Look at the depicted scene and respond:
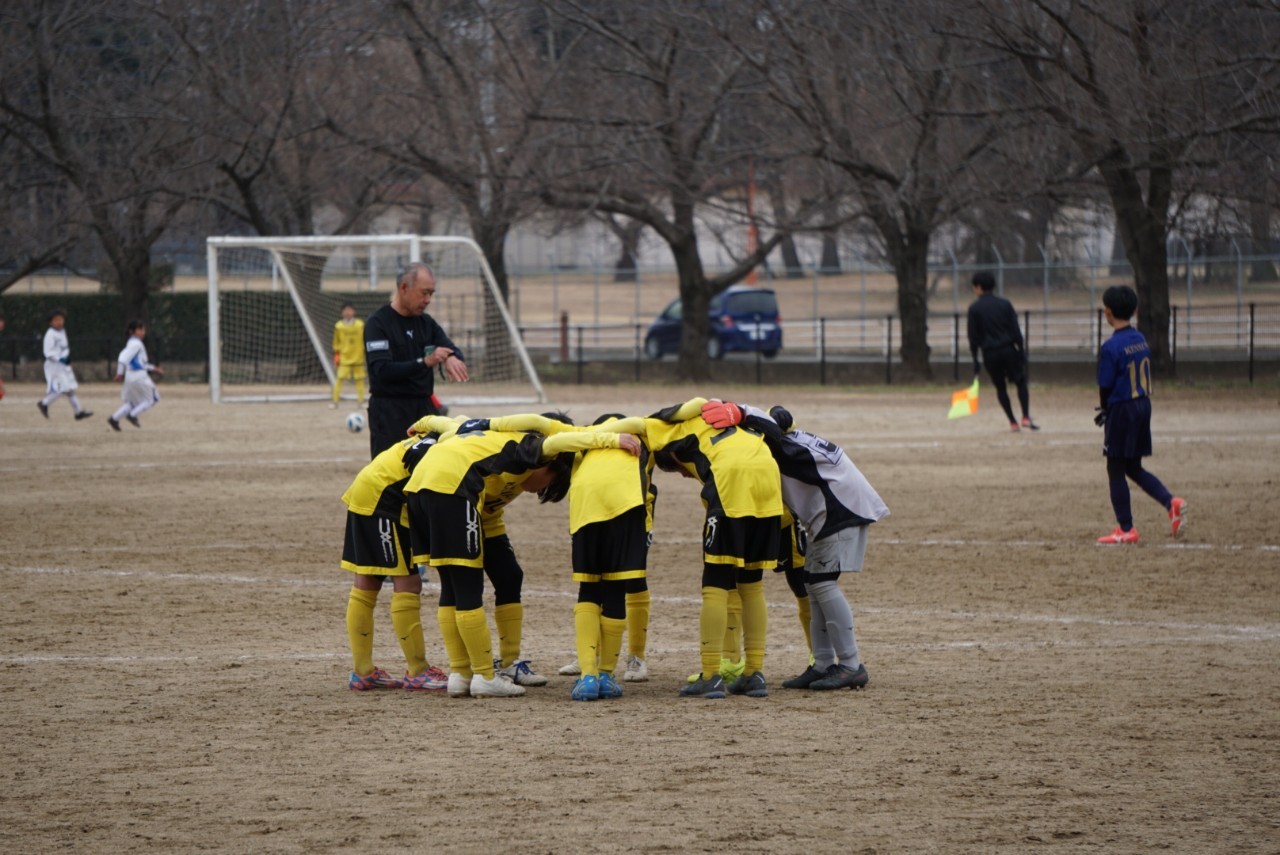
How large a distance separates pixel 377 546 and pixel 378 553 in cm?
3

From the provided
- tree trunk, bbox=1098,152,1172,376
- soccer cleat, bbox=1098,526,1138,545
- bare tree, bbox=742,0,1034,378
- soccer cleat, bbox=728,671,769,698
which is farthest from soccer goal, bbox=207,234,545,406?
soccer cleat, bbox=728,671,769,698

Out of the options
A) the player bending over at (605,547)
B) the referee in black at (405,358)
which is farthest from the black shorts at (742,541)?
the referee in black at (405,358)

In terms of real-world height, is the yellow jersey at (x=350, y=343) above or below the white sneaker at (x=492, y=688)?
above

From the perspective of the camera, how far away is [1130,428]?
460 inches

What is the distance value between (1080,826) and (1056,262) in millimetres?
39558

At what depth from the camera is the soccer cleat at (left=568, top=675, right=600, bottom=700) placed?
23.6 feet

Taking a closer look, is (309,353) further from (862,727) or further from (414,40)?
(862,727)

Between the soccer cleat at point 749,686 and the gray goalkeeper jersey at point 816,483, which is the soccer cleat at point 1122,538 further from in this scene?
the soccer cleat at point 749,686

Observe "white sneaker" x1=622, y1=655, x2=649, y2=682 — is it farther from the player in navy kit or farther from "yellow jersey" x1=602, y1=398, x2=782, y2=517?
the player in navy kit

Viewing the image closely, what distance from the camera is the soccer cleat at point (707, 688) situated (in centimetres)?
726

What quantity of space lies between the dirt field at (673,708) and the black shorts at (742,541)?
668 millimetres

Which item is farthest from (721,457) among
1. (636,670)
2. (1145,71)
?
(1145,71)

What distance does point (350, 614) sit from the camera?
24.7 feet

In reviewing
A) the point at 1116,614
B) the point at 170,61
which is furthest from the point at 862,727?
the point at 170,61
